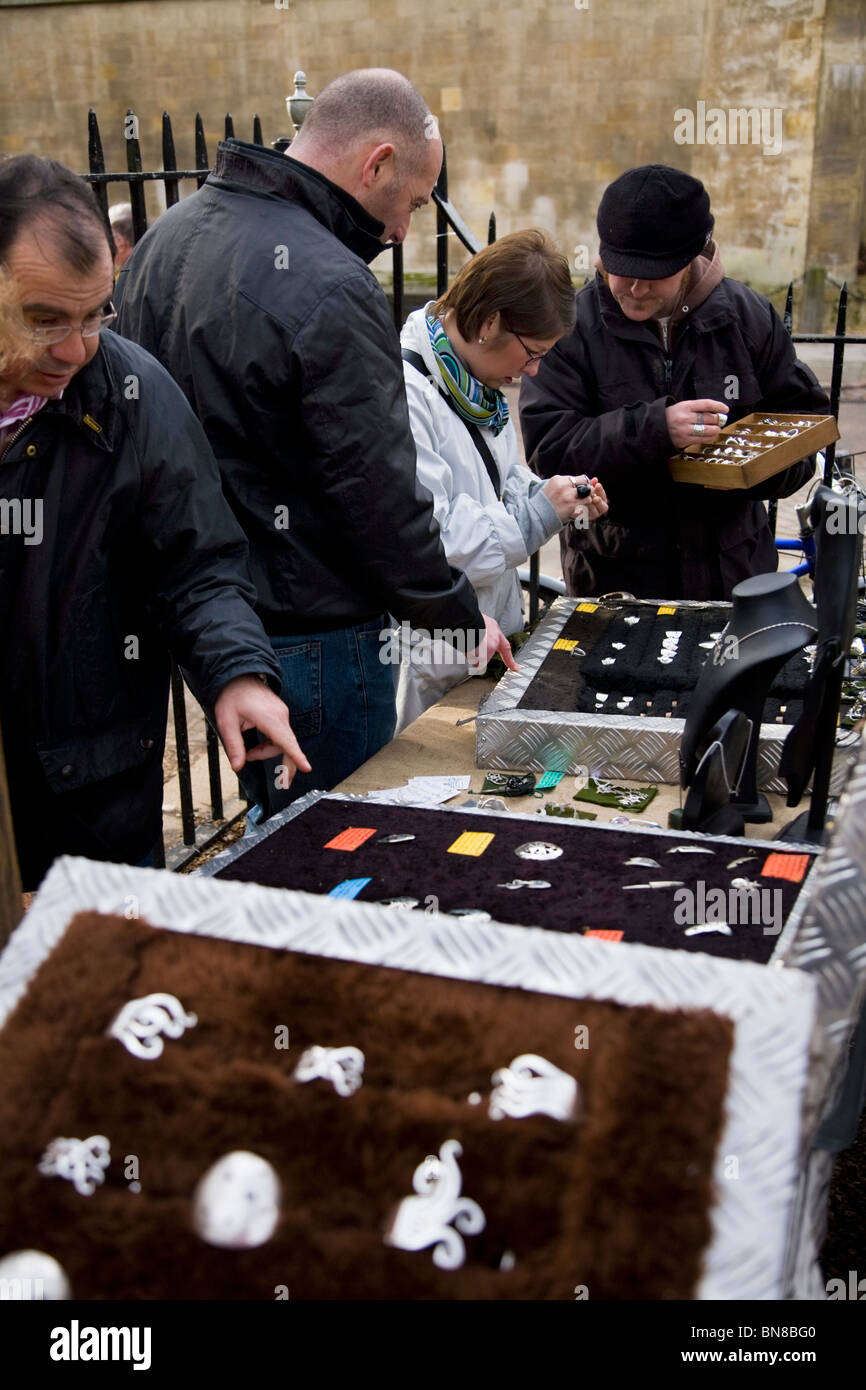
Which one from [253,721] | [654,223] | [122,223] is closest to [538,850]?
[253,721]

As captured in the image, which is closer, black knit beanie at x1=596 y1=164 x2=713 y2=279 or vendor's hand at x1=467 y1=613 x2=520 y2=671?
vendor's hand at x1=467 y1=613 x2=520 y2=671

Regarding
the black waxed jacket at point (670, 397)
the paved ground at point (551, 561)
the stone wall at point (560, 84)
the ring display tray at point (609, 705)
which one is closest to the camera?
the ring display tray at point (609, 705)

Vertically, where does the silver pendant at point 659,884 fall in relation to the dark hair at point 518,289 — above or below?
below

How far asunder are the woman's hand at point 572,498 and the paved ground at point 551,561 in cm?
177

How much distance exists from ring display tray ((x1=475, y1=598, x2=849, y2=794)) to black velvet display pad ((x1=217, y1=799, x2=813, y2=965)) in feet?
1.44

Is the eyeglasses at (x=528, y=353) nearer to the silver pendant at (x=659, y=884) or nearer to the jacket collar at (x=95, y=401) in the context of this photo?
the jacket collar at (x=95, y=401)

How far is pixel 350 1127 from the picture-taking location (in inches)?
39.9

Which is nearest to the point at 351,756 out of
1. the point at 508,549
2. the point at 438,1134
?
the point at 508,549

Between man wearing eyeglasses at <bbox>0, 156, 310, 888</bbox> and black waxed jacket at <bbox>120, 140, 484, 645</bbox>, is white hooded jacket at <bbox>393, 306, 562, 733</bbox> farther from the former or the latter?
man wearing eyeglasses at <bbox>0, 156, 310, 888</bbox>

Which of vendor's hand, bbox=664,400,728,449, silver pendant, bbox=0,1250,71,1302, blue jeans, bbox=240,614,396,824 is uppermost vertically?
vendor's hand, bbox=664,400,728,449

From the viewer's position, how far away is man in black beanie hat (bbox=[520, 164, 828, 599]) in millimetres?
2994

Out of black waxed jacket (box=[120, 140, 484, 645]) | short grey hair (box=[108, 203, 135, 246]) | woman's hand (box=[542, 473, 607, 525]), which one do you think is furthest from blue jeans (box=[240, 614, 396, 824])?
short grey hair (box=[108, 203, 135, 246])

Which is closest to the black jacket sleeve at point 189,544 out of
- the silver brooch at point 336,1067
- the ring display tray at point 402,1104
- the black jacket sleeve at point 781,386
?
the ring display tray at point 402,1104

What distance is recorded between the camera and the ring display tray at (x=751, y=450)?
285 cm
